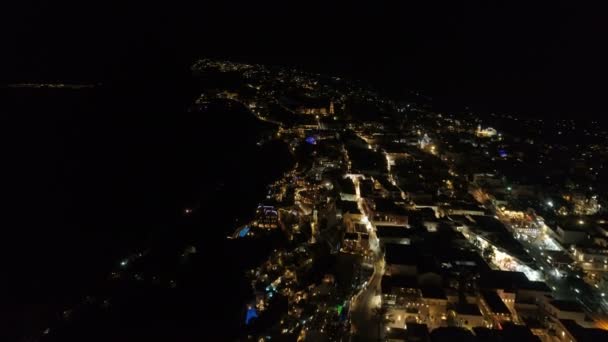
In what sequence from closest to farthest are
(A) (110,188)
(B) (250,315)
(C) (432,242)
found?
(B) (250,315)
(C) (432,242)
(A) (110,188)

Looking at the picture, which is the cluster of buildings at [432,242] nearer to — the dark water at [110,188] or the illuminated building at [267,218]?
the illuminated building at [267,218]

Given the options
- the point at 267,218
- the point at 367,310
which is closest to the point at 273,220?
the point at 267,218

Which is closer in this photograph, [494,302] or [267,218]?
[494,302]

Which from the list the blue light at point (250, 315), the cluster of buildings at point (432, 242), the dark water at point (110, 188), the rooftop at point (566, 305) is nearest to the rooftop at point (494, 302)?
the cluster of buildings at point (432, 242)

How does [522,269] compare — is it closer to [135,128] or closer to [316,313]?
[316,313]

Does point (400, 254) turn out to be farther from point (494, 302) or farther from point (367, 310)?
point (494, 302)
